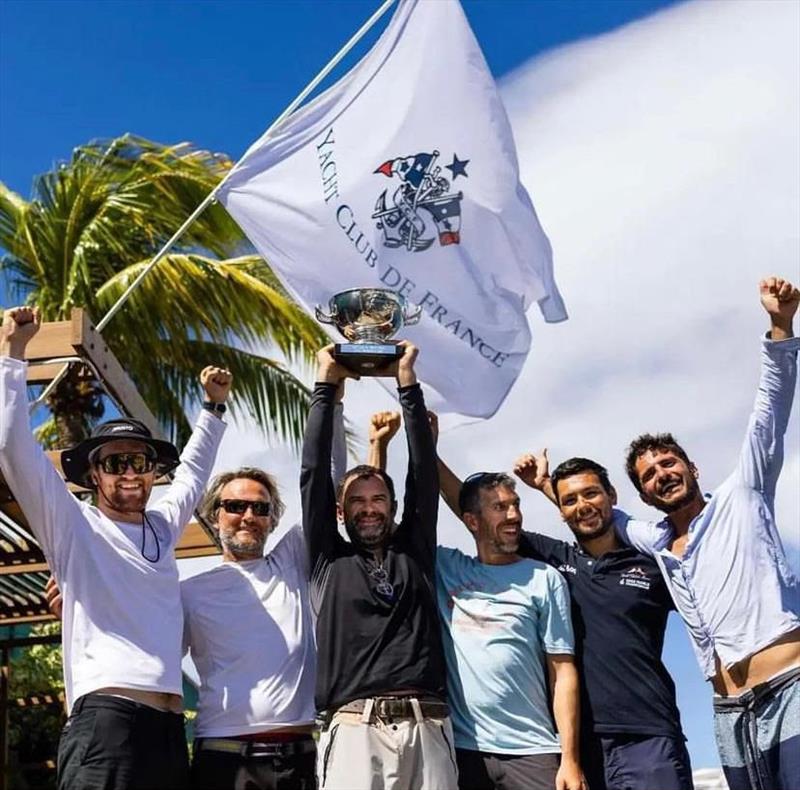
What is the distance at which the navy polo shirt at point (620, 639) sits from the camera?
5.20 meters

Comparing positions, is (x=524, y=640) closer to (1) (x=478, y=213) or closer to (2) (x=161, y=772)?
(2) (x=161, y=772)

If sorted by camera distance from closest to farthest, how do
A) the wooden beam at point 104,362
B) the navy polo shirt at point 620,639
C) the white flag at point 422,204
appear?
the navy polo shirt at point 620,639 < the wooden beam at point 104,362 < the white flag at point 422,204

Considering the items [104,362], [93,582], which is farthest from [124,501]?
[104,362]

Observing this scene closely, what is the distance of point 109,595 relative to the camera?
4871 mm

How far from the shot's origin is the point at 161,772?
4691 millimetres

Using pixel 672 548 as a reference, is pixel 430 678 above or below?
below

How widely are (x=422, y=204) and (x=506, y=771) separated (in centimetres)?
392

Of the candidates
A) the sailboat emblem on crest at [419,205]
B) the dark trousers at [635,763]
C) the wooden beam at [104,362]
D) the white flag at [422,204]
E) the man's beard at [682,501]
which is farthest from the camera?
the sailboat emblem on crest at [419,205]

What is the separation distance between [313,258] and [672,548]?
9.96 ft

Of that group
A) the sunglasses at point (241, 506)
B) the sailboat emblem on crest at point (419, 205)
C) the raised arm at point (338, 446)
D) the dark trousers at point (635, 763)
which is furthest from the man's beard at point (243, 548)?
the sailboat emblem on crest at point (419, 205)

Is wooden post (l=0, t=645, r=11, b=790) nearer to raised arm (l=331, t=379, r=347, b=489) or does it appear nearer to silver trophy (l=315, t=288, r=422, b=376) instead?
silver trophy (l=315, t=288, r=422, b=376)

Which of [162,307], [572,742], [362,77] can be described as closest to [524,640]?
[572,742]

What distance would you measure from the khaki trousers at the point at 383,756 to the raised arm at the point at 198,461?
1.20 m

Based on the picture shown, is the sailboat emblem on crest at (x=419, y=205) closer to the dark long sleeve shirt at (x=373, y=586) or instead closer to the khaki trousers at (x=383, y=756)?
the dark long sleeve shirt at (x=373, y=586)
